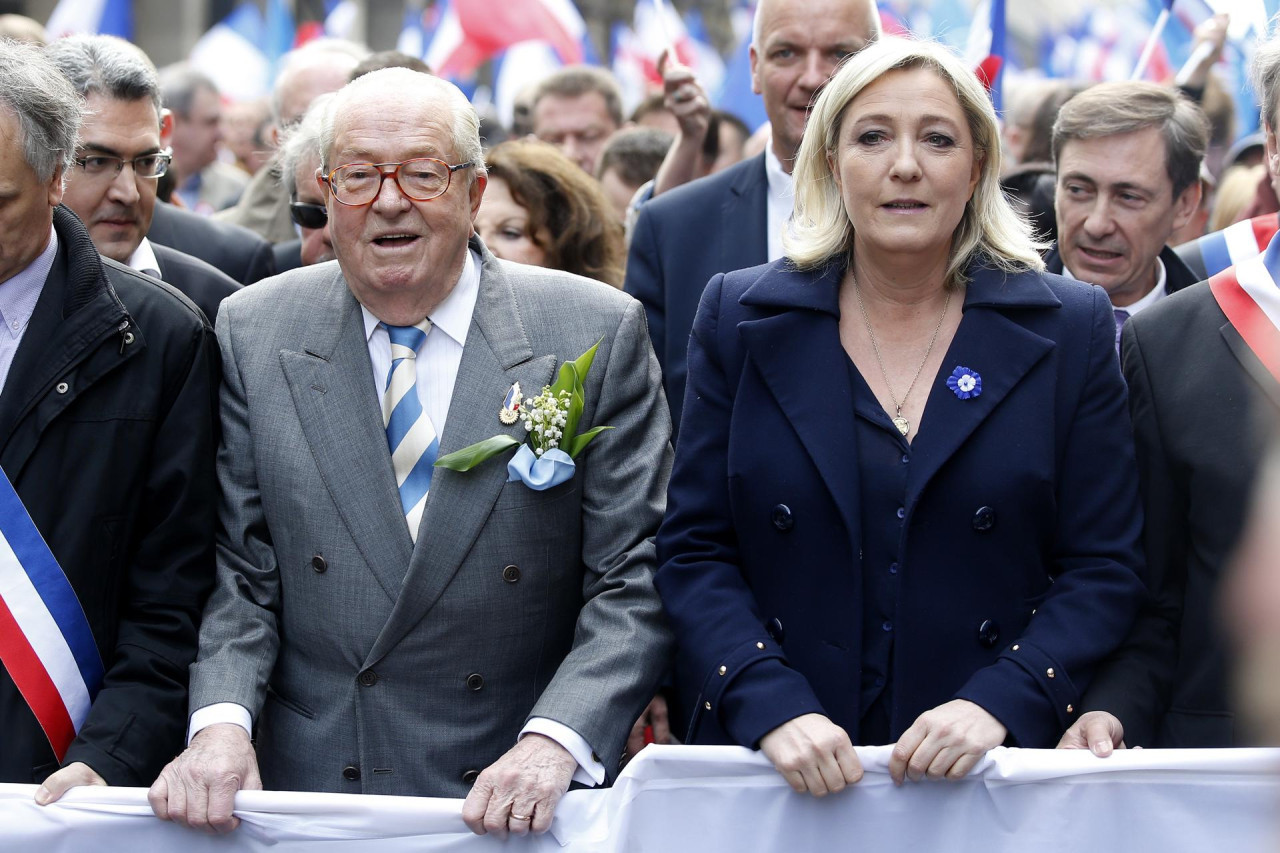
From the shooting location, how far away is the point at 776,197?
5066 millimetres

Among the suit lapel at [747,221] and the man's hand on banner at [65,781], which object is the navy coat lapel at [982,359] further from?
the man's hand on banner at [65,781]

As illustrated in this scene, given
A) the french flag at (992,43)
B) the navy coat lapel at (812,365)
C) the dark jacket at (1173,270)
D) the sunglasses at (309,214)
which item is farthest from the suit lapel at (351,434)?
the french flag at (992,43)

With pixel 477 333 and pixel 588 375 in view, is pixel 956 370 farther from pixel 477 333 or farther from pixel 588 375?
pixel 477 333

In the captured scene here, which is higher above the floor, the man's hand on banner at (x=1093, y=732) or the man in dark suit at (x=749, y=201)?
the man in dark suit at (x=749, y=201)

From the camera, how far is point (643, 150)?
7660 mm

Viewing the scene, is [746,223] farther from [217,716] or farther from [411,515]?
[217,716]

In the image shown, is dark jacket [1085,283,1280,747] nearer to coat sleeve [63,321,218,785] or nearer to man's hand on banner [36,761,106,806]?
coat sleeve [63,321,218,785]

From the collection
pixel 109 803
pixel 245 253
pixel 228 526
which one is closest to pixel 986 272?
pixel 228 526

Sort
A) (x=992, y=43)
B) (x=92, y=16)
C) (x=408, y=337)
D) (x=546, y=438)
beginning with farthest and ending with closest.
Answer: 1. (x=92, y=16)
2. (x=992, y=43)
3. (x=408, y=337)
4. (x=546, y=438)

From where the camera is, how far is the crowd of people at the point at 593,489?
332 cm

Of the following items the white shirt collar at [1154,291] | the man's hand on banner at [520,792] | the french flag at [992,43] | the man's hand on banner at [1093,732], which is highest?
the french flag at [992,43]

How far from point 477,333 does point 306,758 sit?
1.04 meters

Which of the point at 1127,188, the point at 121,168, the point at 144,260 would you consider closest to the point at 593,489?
the point at 144,260

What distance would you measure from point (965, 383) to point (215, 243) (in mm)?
3195
